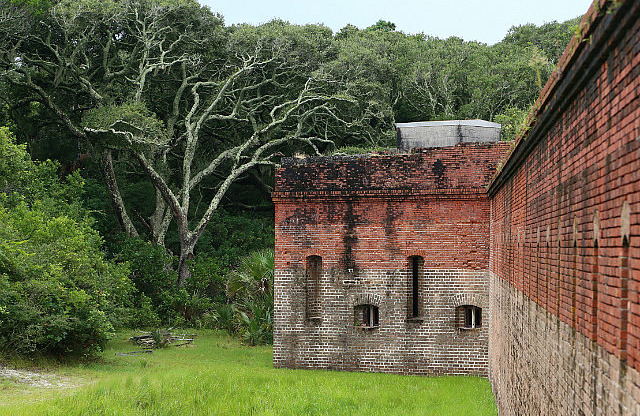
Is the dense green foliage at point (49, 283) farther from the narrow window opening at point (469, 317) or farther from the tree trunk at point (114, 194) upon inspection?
the narrow window opening at point (469, 317)

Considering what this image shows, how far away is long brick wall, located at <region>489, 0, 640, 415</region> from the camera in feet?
11.5

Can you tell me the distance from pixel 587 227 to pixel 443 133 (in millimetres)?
15421

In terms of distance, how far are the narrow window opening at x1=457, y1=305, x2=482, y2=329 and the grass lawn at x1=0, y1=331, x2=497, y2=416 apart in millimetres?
1279

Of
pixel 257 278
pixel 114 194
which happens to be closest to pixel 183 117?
pixel 114 194

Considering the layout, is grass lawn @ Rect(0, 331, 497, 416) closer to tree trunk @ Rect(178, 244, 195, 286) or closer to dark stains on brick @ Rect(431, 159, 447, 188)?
dark stains on brick @ Rect(431, 159, 447, 188)

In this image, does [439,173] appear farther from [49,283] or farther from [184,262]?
[184,262]

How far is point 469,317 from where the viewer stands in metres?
17.0

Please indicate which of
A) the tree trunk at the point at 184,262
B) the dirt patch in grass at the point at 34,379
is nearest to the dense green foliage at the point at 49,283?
the dirt patch in grass at the point at 34,379

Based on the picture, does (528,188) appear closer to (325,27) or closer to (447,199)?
(447,199)

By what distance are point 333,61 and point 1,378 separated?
22.4 metres

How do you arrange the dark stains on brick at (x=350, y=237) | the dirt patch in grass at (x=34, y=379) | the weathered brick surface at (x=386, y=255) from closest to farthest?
the dirt patch in grass at (x=34, y=379)
the weathered brick surface at (x=386, y=255)
the dark stains on brick at (x=350, y=237)

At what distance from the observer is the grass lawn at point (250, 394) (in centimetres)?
1252

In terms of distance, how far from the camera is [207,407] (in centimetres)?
1293

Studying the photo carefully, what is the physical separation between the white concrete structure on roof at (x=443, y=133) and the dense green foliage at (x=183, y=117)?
5156mm
